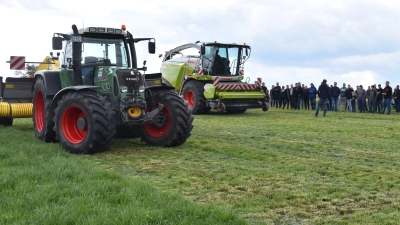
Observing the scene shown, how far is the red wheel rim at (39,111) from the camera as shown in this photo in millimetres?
11227

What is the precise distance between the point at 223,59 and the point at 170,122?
11.9 metres

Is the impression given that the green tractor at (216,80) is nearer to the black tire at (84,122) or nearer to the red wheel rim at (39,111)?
the red wheel rim at (39,111)

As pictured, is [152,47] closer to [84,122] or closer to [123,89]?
[123,89]

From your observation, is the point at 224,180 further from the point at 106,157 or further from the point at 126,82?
the point at 126,82

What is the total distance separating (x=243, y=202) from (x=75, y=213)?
1877 mm

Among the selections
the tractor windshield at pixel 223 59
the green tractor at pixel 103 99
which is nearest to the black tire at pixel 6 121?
the green tractor at pixel 103 99

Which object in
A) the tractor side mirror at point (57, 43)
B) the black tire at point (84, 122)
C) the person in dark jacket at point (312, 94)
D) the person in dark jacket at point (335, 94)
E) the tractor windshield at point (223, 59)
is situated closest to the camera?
the black tire at point (84, 122)

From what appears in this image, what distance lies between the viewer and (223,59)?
70.7 feet

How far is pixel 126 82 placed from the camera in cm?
955

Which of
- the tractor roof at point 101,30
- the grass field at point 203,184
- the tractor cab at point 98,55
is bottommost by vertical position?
the grass field at point 203,184

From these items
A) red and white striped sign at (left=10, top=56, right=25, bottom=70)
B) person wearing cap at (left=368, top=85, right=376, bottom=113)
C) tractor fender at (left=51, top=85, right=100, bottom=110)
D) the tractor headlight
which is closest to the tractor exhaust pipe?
tractor fender at (left=51, top=85, right=100, bottom=110)

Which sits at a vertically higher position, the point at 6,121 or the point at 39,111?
the point at 39,111

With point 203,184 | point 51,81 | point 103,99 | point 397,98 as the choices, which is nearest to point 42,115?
point 51,81

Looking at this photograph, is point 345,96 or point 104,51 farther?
point 345,96
